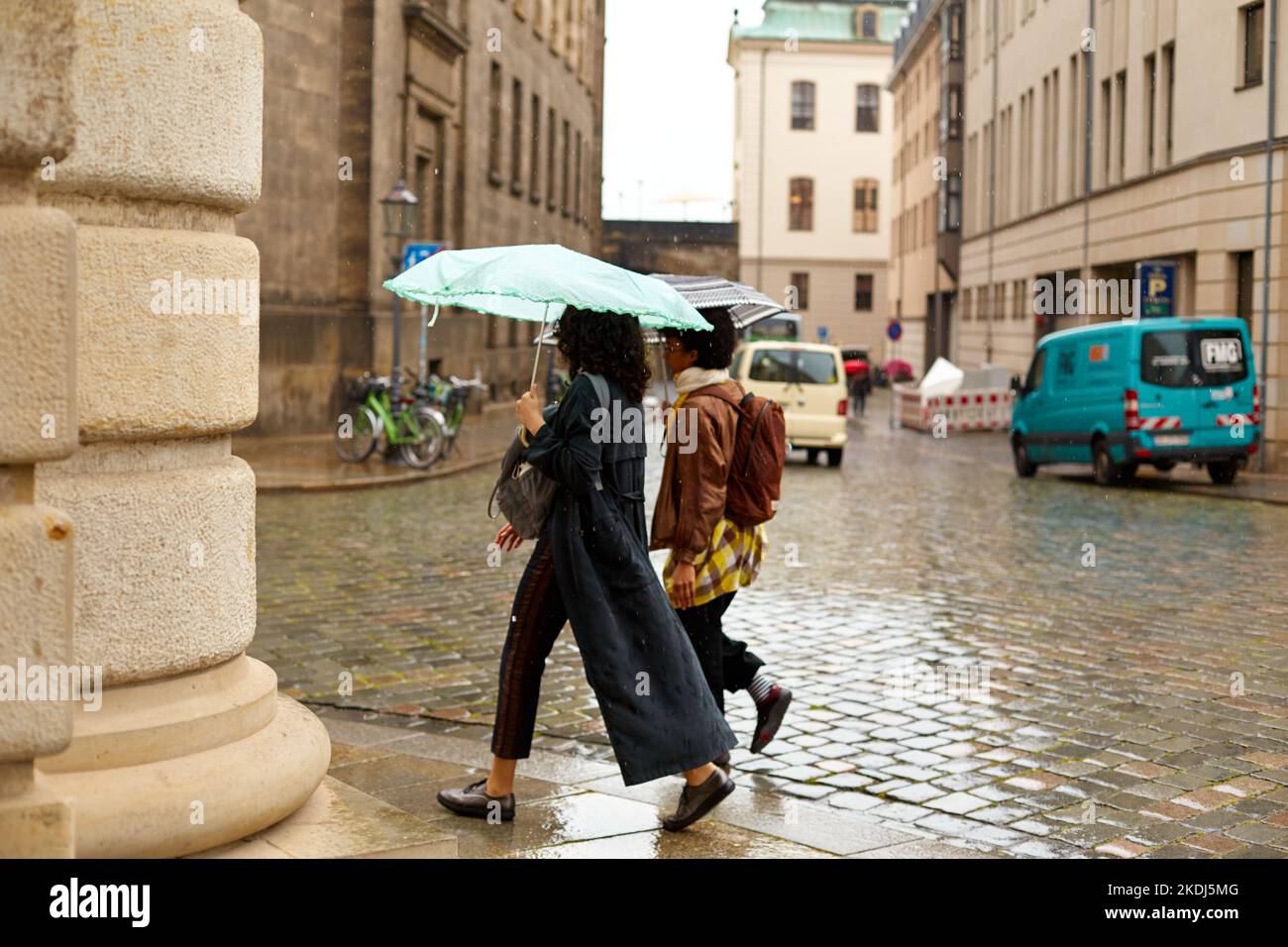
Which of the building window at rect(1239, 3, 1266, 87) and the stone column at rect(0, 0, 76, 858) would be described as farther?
the building window at rect(1239, 3, 1266, 87)

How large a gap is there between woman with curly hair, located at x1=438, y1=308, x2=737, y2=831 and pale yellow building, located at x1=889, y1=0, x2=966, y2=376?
4791 centimetres

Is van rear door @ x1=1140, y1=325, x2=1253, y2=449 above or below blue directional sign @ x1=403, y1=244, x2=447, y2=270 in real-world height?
below

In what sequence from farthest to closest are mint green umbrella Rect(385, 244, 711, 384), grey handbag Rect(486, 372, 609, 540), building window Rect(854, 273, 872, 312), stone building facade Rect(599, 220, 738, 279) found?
building window Rect(854, 273, 872, 312)
stone building facade Rect(599, 220, 738, 279)
grey handbag Rect(486, 372, 609, 540)
mint green umbrella Rect(385, 244, 711, 384)

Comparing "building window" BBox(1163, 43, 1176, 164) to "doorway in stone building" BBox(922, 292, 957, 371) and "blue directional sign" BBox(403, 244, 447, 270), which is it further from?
"doorway in stone building" BBox(922, 292, 957, 371)

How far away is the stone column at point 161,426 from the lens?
4.21 metres

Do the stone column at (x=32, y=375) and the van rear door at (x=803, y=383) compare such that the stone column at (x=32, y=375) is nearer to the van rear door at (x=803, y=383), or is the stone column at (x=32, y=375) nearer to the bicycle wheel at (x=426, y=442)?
the bicycle wheel at (x=426, y=442)

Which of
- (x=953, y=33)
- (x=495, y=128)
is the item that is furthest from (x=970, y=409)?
(x=953, y=33)

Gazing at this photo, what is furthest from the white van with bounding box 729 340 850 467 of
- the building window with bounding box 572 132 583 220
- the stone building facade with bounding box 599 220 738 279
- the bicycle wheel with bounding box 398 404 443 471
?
the stone building facade with bounding box 599 220 738 279

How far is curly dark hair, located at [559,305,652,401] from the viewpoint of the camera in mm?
5621

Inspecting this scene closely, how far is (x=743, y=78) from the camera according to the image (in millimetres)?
85875

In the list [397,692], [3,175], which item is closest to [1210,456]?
[397,692]

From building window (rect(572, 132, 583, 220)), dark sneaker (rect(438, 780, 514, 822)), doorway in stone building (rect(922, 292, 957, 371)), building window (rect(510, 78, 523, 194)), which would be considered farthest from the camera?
building window (rect(572, 132, 583, 220))

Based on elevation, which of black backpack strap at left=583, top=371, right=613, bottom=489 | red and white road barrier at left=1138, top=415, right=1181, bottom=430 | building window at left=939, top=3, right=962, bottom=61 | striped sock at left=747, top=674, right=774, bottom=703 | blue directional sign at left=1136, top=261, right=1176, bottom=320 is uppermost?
building window at left=939, top=3, right=962, bottom=61

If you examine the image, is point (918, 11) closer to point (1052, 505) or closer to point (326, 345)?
point (326, 345)
